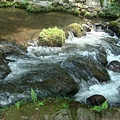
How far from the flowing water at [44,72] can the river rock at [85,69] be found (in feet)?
0.70

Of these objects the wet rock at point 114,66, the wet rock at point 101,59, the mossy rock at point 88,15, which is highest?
the mossy rock at point 88,15

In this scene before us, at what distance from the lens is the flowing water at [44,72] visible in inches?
296

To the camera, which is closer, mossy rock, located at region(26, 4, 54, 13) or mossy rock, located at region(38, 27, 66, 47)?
mossy rock, located at region(38, 27, 66, 47)

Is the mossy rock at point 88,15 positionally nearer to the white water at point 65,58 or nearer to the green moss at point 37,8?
the green moss at point 37,8

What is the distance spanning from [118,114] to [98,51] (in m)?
7.57

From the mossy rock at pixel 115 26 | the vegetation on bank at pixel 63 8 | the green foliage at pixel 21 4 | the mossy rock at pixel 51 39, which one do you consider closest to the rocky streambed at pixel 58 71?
the mossy rock at pixel 51 39

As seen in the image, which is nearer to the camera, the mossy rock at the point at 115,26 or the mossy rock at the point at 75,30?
the mossy rock at the point at 75,30

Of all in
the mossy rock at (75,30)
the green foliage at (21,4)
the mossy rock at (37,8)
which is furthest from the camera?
the green foliage at (21,4)

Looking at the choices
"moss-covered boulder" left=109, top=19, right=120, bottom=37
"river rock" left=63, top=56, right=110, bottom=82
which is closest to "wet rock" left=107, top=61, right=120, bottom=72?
"river rock" left=63, top=56, right=110, bottom=82

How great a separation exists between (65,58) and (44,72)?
2116mm

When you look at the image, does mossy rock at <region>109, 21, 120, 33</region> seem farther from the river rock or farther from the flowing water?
the river rock

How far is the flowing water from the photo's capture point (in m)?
7.51

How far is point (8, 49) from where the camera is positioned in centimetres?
1070

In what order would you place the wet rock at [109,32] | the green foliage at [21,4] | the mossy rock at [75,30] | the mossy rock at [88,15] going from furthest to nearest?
the green foliage at [21,4], the mossy rock at [88,15], the wet rock at [109,32], the mossy rock at [75,30]
